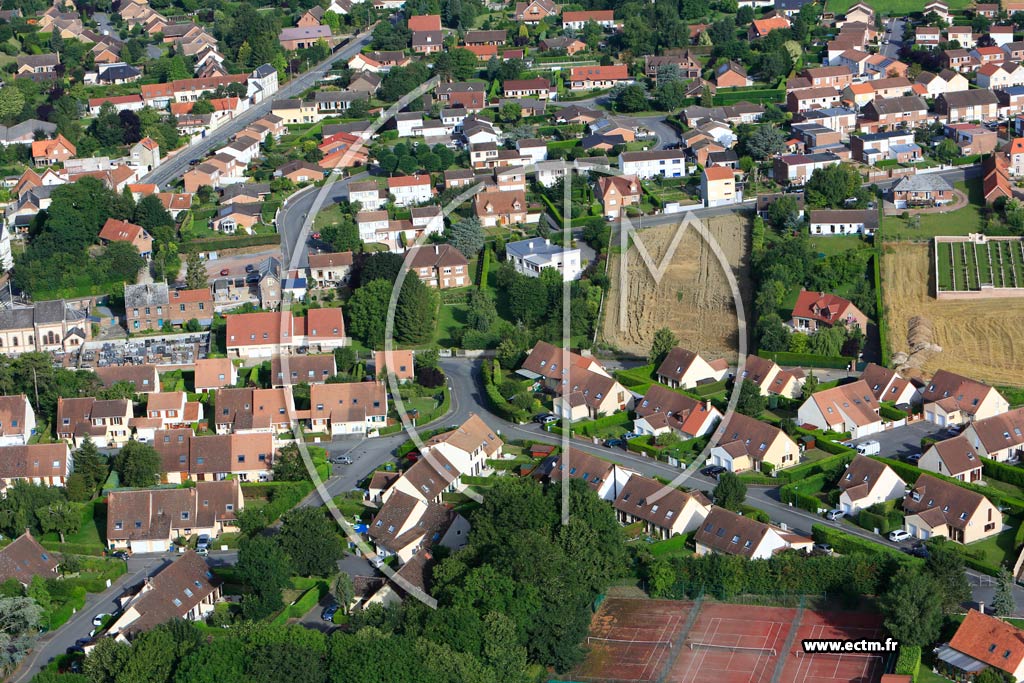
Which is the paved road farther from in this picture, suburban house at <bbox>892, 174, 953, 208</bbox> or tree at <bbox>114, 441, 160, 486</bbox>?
suburban house at <bbox>892, 174, 953, 208</bbox>

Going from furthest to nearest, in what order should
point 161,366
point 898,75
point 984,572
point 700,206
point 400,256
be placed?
point 898,75
point 700,206
point 400,256
point 161,366
point 984,572

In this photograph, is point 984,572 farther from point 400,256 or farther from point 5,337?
point 5,337

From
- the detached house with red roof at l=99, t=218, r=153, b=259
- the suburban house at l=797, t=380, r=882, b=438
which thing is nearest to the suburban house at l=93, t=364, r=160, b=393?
the detached house with red roof at l=99, t=218, r=153, b=259

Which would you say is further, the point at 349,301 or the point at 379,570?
the point at 349,301

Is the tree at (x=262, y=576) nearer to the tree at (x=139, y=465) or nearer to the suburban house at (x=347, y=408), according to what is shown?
the tree at (x=139, y=465)

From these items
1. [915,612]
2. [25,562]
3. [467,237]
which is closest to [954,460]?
[915,612]

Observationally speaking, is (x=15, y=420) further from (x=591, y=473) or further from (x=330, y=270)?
(x=591, y=473)

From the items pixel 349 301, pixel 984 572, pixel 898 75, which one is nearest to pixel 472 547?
pixel 984 572
